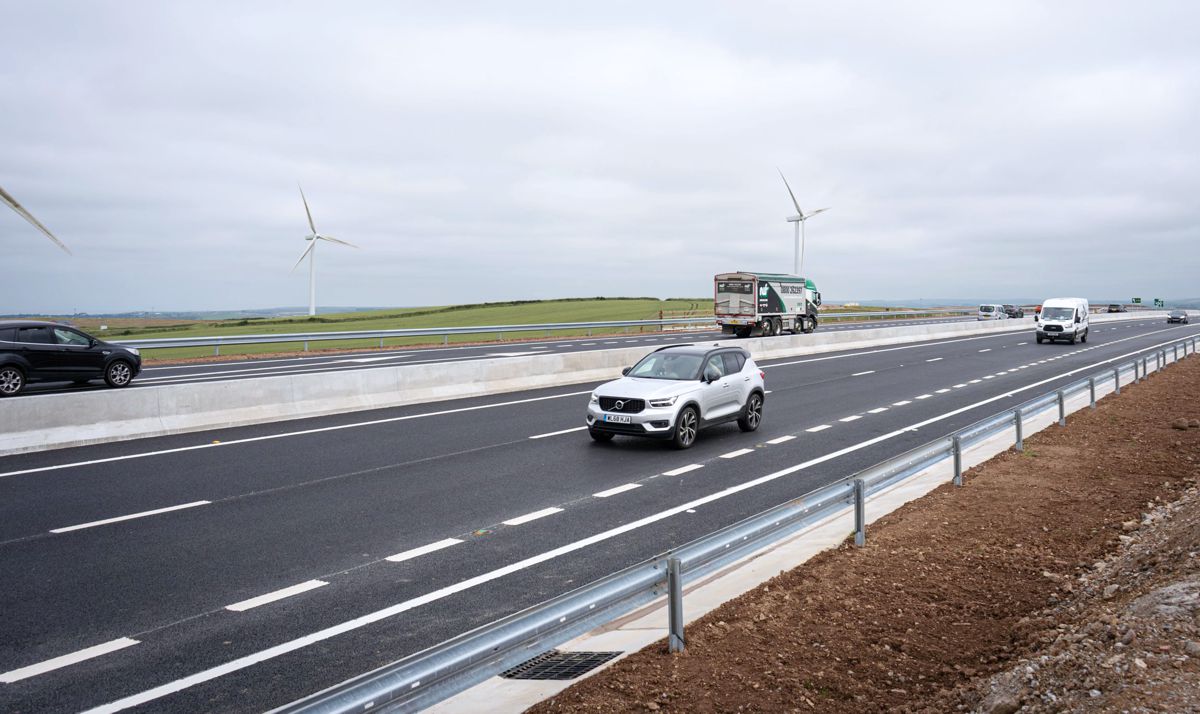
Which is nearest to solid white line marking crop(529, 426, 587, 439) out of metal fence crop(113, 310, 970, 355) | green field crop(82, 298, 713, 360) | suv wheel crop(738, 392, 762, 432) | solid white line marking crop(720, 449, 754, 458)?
suv wheel crop(738, 392, 762, 432)

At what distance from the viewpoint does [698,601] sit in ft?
22.1

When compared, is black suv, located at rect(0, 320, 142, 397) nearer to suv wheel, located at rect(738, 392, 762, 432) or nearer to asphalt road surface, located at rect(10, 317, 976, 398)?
A: asphalt road surface, located at rect(10, 317, 976, 398)

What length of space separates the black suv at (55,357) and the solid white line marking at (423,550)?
55.7 feet

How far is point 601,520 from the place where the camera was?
936cm

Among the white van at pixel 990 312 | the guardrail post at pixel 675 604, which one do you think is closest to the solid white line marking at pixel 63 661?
the guardrail post at pixel 675 604

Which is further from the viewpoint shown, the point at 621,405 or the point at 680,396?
the point at 621,405

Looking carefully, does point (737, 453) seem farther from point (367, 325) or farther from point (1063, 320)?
point (367, 325)

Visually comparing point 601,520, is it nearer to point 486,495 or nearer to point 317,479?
point 486,495

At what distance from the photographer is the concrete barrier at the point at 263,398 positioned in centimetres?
1431

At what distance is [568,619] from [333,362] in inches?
1165

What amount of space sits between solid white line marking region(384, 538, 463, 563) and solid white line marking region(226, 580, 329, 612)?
82cm

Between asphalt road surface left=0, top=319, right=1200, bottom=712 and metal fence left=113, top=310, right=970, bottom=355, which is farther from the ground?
metal fence left=113, top=310, right=970, bottom=355

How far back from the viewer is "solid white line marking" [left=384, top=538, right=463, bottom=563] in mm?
8031

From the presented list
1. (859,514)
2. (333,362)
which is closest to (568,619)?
(859,514)
